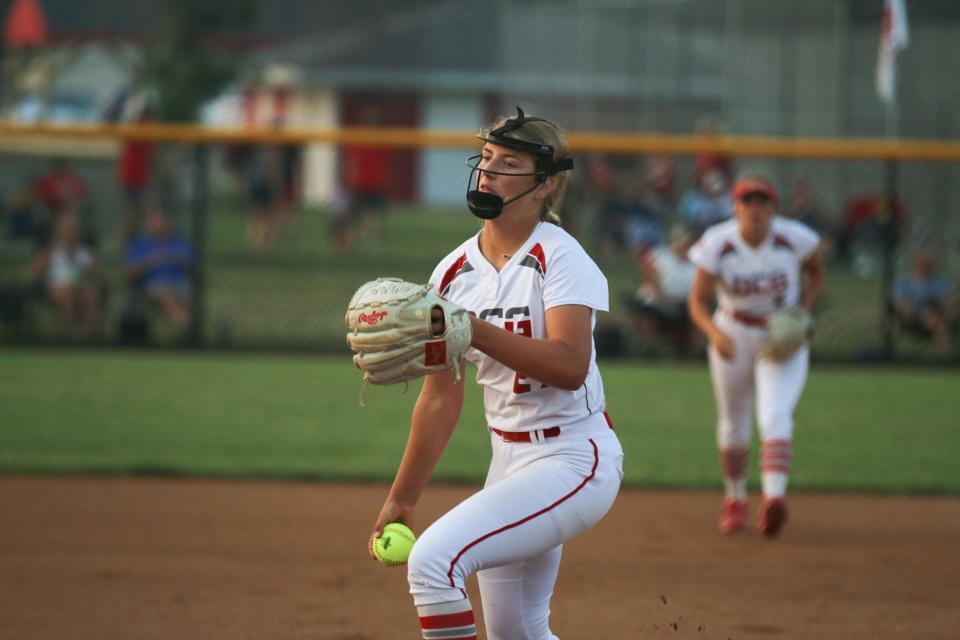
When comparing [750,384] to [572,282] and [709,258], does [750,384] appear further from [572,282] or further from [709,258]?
[572,282]

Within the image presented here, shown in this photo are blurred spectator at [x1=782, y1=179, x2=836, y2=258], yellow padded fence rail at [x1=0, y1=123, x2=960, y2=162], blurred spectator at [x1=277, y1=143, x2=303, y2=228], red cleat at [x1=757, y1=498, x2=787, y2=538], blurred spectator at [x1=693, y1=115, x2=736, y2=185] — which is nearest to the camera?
red cleat at [x1=757, y1=498, x2=787, y2=538]

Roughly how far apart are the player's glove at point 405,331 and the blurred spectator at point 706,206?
11008mm

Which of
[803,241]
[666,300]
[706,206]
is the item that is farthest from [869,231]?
[803,241]

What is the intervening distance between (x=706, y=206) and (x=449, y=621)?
1133 centimetres

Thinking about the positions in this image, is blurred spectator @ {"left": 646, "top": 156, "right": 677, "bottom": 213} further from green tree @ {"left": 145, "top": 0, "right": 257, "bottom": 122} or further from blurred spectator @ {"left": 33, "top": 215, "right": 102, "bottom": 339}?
green tree @ {"left": 145, "top": 0, "right": 257, "bottom": 122}

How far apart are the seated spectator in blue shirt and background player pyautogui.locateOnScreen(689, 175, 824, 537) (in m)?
8.12

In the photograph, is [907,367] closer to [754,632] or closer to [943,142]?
[943,142]

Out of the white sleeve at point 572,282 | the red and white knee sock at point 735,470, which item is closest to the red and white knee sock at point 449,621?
the white sleeve at point 572,282

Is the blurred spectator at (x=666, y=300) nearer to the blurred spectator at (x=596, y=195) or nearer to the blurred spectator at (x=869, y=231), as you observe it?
the blurred spectator at (x=596, y=195)

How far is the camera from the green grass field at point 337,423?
8.59 meters

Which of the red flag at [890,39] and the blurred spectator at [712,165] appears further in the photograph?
the blurred spectator at [712,165]

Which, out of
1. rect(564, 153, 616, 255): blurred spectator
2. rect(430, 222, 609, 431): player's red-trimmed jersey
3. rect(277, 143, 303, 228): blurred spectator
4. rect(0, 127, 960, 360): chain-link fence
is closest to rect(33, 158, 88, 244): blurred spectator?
rect(0, 127, 960, 360): chain-link fence

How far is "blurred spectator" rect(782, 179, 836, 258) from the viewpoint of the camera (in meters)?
14.9

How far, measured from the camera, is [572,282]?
361 centimetres
